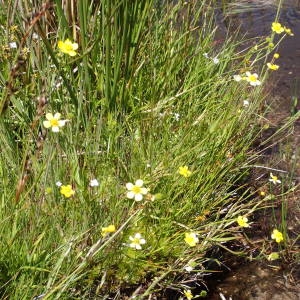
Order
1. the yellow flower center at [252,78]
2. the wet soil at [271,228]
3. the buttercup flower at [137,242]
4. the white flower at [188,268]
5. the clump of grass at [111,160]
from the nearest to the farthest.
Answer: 1. the clump of grass at [111,160]
2. the buttercup flower at [137,242]
3. the white flower at [188,268]
4. the wet soil at [271,228]
5. the yellow flower center at [252,78]

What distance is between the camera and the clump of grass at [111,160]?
4.68ft

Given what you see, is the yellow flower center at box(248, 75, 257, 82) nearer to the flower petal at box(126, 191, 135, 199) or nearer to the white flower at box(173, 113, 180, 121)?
the white flower at box(173, 113, 180, 121)

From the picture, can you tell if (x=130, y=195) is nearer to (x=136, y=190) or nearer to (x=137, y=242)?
(x=136, y=190)

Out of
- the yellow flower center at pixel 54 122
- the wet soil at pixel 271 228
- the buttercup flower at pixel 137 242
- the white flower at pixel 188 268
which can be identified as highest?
the yellow flower center at pixel 54 122

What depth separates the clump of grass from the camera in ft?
4.68

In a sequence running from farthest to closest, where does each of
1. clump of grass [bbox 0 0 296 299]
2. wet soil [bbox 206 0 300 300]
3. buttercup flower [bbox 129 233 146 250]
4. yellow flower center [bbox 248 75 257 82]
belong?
yellow flower center [bbox 248 75 257 82]
wet soil [bbox 206 0 300 300]
buttercup flower [bbox 129 233 146 250]
clump of grass [bbox 0 0 296 299]

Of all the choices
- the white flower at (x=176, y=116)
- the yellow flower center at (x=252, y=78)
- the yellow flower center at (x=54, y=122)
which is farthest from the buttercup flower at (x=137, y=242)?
the yellow flower center at (x=252, y=78)

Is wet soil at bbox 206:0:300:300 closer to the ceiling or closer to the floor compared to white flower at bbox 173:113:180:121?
closer to the floor

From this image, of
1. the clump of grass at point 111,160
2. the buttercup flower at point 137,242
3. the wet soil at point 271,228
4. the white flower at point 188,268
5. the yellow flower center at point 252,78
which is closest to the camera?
the clump of grass at point 111,160

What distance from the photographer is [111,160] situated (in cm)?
184

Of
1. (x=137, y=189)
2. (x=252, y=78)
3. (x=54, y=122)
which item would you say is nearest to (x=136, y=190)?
(x=137, y=189)

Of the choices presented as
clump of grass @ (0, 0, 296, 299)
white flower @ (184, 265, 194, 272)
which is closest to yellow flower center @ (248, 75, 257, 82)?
clump of grass @ (0, 0, 296, 299)

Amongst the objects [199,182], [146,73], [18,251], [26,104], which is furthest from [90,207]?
[146,73]

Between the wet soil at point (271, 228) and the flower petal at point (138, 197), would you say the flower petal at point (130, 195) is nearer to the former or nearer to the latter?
the flower petal at point (138, 197)
